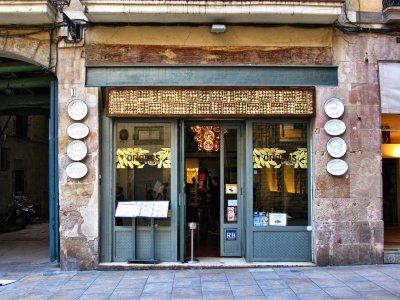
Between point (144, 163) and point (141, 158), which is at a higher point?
point (141, 158)

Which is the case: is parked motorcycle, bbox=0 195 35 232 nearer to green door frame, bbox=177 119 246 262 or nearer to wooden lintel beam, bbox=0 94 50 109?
wooden lintel beam, bbox=0 94 50 109

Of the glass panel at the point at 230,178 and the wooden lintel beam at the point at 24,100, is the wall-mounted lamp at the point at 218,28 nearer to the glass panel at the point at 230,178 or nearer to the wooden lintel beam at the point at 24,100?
the glass panel at the point at 230,178

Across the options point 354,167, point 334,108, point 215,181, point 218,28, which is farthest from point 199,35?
point 354,167

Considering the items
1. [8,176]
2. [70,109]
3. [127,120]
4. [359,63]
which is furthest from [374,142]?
[8,176]

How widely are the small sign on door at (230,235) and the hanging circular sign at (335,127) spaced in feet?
9.34

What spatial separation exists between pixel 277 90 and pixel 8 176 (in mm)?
12627

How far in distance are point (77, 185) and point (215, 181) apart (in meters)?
3.08

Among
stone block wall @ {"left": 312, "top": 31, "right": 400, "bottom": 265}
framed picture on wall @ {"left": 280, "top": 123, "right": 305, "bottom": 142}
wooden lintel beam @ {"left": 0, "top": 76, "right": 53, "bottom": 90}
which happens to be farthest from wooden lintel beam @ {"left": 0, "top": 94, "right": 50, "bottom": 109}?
stone block wall @ {"left": 312, "top": 31, "right": 400, "bottom": 265}

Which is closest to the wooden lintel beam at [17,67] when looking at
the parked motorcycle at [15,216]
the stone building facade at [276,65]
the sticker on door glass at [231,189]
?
the stone building facade at [276,65]

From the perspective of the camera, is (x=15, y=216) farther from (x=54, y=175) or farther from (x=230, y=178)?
(x=230, y=178)

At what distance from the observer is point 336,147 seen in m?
9.30

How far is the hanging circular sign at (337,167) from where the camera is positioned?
365 inches

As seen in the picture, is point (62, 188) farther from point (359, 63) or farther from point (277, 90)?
point (359, 63)

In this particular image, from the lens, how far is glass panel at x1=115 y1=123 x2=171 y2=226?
9539mm
